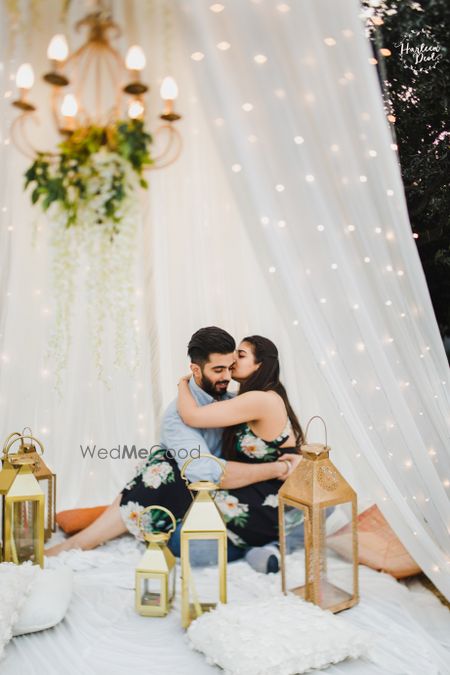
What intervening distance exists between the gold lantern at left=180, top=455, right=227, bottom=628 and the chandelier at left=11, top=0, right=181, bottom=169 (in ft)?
3.71

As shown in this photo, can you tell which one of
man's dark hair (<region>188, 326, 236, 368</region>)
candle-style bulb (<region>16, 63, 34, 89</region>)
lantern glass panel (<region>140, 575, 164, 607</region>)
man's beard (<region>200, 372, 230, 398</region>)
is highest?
candle-style bulb (<region>16, 63, 34, 89</region>)

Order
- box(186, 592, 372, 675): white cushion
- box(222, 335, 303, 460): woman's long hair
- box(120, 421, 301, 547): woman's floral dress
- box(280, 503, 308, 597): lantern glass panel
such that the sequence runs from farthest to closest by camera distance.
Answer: box(222, 335, 303, 460): woman's long hair
box(120, 421, 301, 547): woman's floral dress
box(280, 503, 308, 597): lantern glass panel
box(186, 592, 372, 675): white cushion

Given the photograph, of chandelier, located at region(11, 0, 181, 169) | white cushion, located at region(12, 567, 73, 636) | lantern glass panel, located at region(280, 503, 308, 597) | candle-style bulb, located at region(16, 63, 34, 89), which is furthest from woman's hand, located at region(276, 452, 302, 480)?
candle-style bulb, located at region(16, 63, 34, 89)

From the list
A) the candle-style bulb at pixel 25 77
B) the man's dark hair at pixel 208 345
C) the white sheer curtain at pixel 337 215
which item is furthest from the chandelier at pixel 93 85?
the man's dark hair at pixel 208 345

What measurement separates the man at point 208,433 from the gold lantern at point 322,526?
0.30 meters

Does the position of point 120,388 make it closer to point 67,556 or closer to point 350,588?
point 67,556

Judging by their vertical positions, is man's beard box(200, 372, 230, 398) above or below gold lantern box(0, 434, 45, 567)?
above

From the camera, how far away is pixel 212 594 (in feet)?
4.94

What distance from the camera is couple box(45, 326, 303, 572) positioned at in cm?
194

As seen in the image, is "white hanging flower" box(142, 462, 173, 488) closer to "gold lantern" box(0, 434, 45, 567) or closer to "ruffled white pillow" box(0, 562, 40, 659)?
"gold lantern" box(0, 434, 45, 567)

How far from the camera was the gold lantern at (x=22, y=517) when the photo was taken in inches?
66.2

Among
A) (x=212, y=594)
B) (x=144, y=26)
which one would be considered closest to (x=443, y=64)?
(x=144, y=26)

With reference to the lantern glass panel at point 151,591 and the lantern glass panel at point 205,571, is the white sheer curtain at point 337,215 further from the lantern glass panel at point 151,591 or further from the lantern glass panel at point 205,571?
the lantern glass panel at point 151,591

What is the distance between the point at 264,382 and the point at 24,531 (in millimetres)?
905
